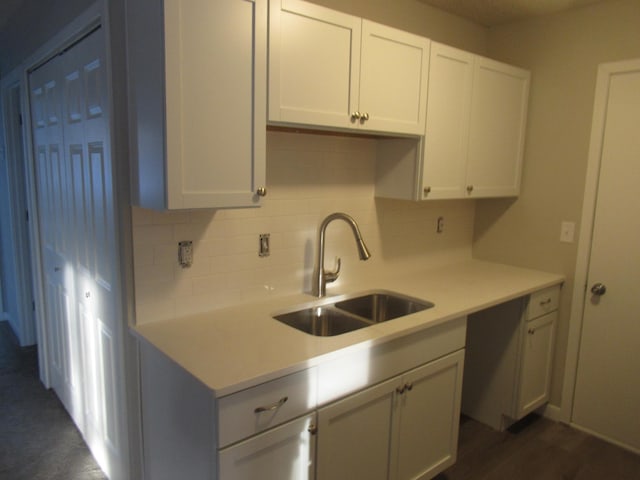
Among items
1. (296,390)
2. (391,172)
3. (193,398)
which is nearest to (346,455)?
(296,390)

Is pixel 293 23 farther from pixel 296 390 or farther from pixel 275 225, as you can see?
pixel 296 390

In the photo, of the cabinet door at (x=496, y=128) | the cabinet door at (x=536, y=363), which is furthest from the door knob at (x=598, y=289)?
the cabinet door at (x=496, y=128)

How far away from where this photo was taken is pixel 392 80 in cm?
217

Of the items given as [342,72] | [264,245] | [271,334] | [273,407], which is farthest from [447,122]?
[273,407]

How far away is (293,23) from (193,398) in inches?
55.1

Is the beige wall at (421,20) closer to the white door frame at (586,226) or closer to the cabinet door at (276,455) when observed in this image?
the white door frame at (586,226)

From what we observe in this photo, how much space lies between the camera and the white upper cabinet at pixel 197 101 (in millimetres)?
1519

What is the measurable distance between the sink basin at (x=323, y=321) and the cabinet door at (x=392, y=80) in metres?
0.89

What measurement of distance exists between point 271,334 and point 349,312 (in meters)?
0.69

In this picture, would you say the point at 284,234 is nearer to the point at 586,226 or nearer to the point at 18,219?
the point at 586,226

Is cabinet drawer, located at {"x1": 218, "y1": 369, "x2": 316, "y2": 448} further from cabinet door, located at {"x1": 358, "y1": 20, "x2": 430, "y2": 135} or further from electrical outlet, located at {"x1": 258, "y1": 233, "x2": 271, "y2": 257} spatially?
cabinet door, located at {"x1": 358, "y1": 20, "x2": 430, "y2": 135}

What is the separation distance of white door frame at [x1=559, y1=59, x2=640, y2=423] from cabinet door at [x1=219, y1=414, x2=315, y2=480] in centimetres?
202

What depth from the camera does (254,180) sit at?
1742mm

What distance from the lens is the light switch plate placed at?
9.37 ft
